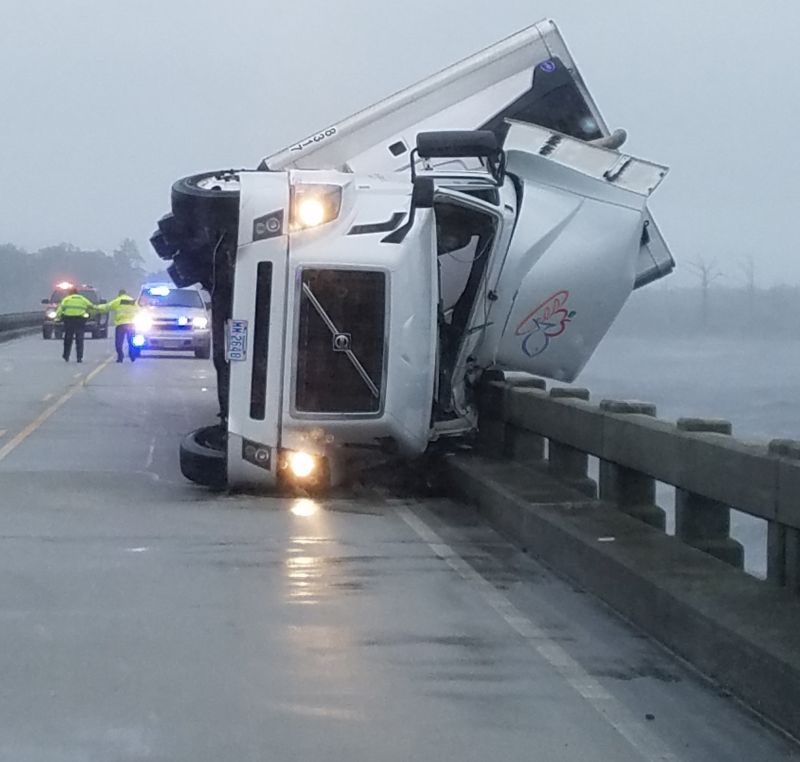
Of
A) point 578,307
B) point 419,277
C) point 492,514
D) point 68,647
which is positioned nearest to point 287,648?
point 68,647

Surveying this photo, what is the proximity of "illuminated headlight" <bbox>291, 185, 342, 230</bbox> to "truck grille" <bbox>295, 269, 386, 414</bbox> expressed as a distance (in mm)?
471

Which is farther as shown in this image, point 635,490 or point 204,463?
point 204,463

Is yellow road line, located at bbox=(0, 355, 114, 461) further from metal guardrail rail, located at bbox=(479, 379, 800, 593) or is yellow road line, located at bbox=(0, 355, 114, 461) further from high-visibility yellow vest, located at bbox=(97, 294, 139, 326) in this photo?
metal guardrail rail, located at bbox=(479, 379, 800, 593)

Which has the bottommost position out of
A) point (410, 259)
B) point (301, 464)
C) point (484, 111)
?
point (301, 464)

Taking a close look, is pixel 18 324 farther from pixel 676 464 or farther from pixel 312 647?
pixel 312 647

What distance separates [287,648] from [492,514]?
14.8ft

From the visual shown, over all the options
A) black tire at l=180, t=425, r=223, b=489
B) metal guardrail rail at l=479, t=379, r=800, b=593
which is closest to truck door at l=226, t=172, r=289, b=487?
black tire at l=180, t=425, r=223, b=489

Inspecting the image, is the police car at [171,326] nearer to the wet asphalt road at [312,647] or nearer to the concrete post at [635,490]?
the wet asphalt road at [312,647]

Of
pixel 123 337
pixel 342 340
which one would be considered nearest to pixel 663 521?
pixel 342 340

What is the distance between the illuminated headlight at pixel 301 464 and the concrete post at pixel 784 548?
513 cm

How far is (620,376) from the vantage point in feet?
52.5

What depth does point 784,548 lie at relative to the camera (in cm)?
775

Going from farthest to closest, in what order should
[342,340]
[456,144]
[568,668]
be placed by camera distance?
[456,144] → [342,340] → [568,668]

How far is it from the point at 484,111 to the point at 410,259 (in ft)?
12.7
